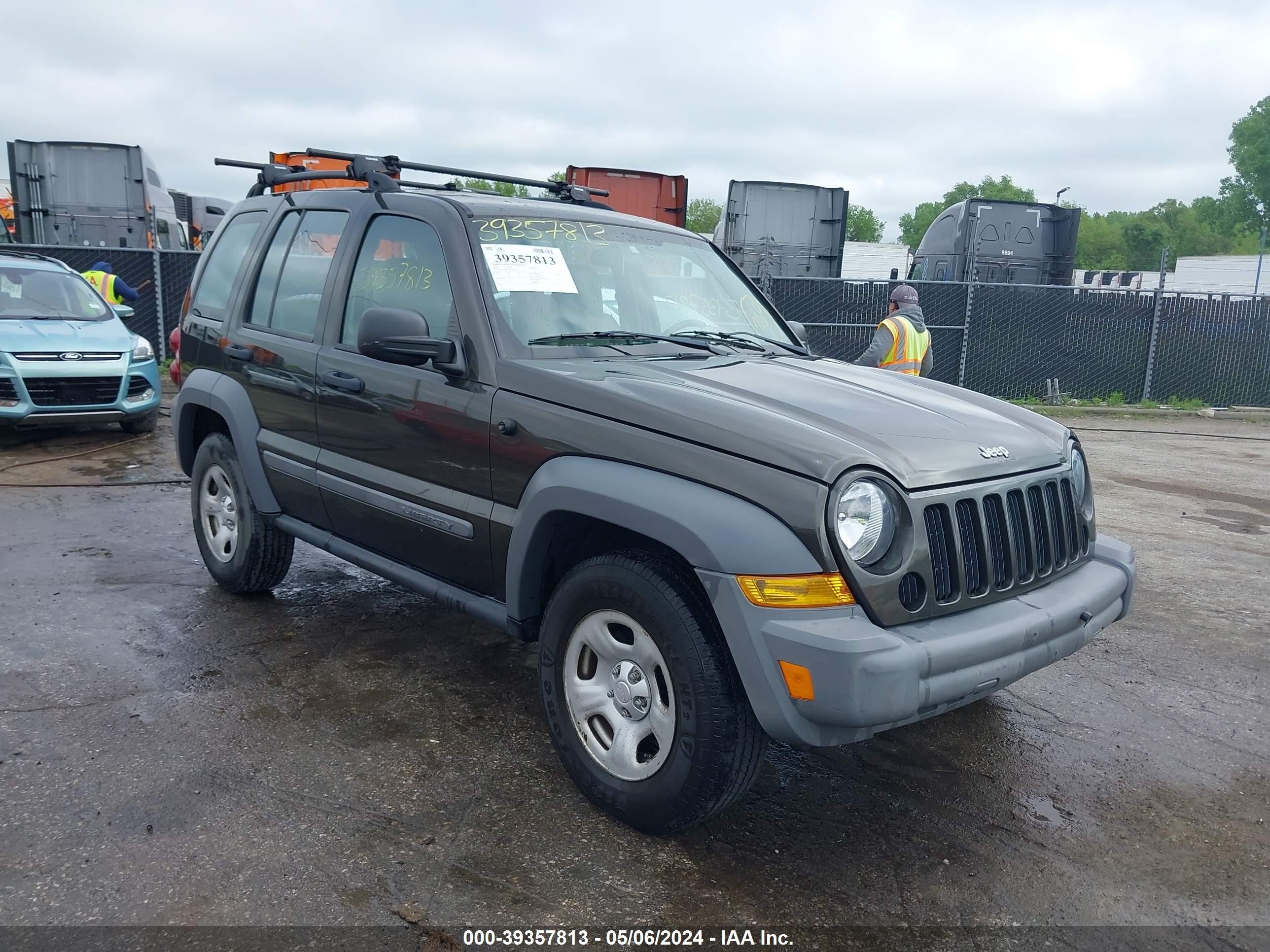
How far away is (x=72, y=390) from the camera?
28.9 ft

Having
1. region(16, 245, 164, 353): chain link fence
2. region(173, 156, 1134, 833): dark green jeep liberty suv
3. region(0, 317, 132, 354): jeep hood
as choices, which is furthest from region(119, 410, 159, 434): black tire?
region(173, 156, 1134, 833): dark green jeep liberty suv

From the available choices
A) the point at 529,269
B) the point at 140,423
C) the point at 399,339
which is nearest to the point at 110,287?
the point at 140,423

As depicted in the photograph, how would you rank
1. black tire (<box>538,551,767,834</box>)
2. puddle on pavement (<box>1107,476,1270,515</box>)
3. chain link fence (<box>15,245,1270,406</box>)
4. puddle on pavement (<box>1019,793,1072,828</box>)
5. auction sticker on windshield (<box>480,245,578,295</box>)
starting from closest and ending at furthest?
1. black tire (<box>538,551,767,834</box>)
2. puddle on pavement (<box>1019,793,1072,828</box>)
3. auction sticker on windshield (<box>480,245,578,295</box>)
4. puddle on pavement (<box>1107,476,1270,515</box>)
5. chain link fence (<box>15,245,1270,406</box>)

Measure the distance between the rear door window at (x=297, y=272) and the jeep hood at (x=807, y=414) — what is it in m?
1.37

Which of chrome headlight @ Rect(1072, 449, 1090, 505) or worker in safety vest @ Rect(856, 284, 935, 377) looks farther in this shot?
worker in safety vest @ Rect(856, 284, 935, 377)

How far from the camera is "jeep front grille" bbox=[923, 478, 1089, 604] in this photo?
2770 mm

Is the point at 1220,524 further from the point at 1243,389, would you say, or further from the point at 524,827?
the point at 1243,389

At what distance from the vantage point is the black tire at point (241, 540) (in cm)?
476

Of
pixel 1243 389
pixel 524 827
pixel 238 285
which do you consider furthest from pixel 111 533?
pixel 1243 389

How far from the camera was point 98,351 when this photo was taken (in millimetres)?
8984

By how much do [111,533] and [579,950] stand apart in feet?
16.4

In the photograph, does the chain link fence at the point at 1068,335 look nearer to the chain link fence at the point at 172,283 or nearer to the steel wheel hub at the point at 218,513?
the chain link fence at the point at 172,283

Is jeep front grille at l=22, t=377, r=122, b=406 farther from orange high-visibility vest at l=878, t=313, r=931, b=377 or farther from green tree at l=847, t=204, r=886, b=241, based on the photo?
green tree at l=847, t=204, r=886, b=241

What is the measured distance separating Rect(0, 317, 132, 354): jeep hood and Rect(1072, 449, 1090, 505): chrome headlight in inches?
336
